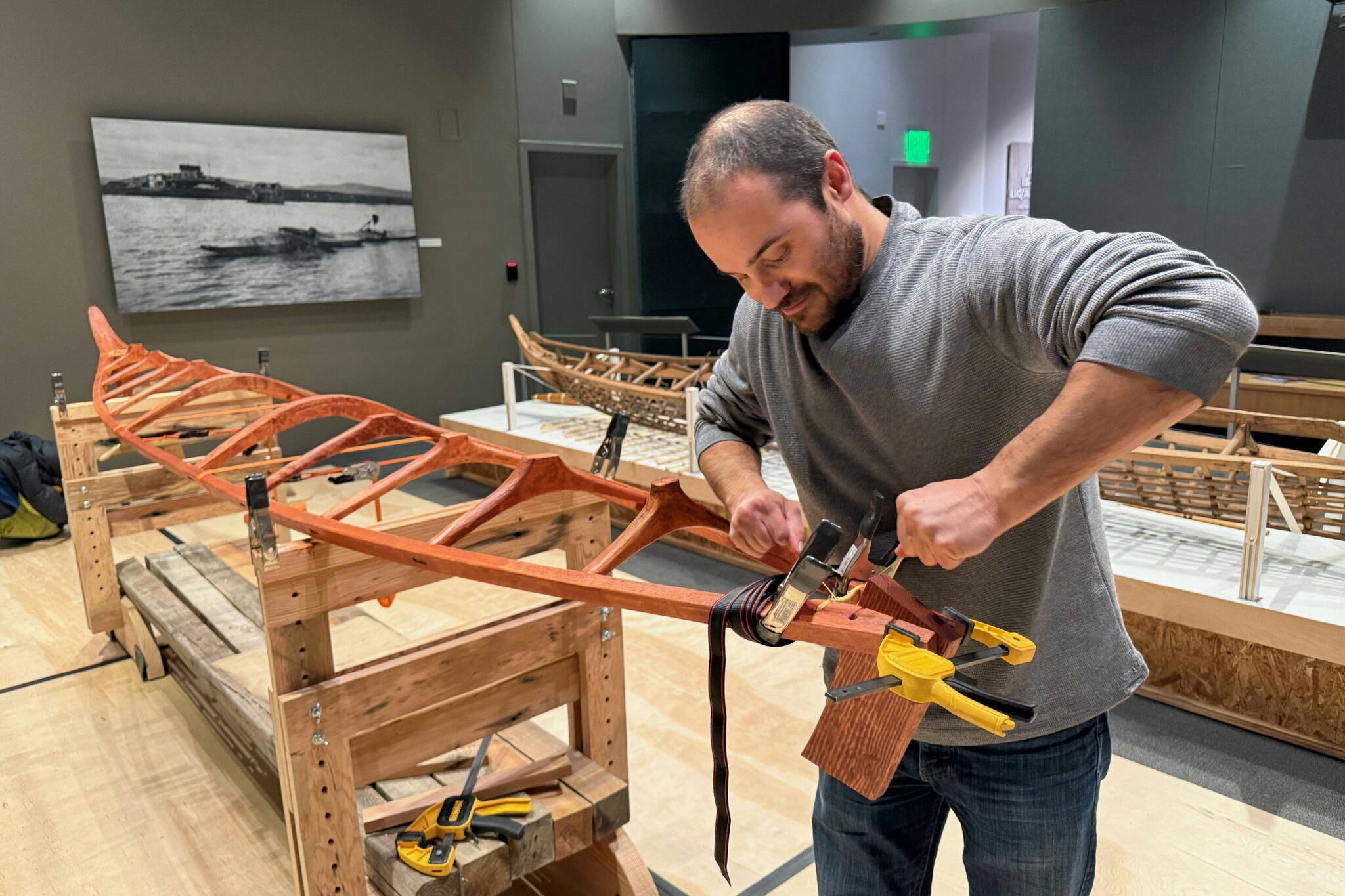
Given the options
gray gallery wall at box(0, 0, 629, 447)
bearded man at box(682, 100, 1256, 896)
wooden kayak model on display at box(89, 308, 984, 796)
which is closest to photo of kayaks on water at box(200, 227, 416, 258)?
gray gallery wall at box(0, 0, 629, 447)

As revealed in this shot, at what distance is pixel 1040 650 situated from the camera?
1.35 metres

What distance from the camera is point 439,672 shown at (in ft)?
5.99

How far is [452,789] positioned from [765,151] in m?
1.62

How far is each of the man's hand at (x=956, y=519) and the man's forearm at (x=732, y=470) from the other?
48 centimetres

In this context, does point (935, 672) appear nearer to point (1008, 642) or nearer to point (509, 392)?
point (1008, 642)

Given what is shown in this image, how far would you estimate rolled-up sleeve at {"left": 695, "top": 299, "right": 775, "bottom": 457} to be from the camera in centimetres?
168

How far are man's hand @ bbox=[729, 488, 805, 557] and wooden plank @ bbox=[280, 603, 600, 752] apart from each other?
0.69m

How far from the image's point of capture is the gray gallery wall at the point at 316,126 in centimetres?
608

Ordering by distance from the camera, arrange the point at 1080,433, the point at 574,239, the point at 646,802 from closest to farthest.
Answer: the point at 1080,433 → the point at 646,802 → the point at 574,239

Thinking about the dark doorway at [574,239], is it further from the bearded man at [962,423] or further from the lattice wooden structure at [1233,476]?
the bearded man at [962,423]

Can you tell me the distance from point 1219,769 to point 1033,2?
619 centimetres

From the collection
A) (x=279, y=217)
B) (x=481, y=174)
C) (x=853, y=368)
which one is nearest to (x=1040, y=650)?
(x=853, y=368)

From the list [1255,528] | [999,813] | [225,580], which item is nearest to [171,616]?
[225,580]

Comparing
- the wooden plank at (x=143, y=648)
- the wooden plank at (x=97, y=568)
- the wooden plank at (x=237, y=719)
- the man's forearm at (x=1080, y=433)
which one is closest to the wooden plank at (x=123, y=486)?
the wooden plank at (x=97, y=568)
